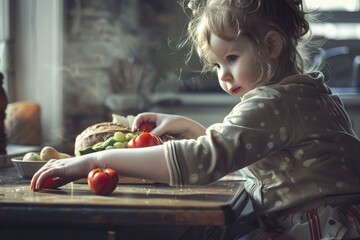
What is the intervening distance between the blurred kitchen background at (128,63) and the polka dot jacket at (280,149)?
1913mm

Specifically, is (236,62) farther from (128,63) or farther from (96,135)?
(128,63)

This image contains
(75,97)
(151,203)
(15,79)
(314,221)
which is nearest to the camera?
(151,203)

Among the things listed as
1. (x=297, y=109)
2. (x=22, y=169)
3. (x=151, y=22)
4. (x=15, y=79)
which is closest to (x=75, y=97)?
(x=15, y=79)

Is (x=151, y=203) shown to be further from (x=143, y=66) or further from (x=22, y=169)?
(x=143, y=66)

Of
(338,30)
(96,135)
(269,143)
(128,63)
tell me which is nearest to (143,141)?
(96,135)

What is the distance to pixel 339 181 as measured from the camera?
1.39 m

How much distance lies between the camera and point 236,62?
1.49 m

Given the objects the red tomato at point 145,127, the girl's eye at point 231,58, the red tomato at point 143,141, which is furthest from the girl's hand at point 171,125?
the girl's eye at point 231,58

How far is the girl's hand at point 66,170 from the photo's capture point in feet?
4.26

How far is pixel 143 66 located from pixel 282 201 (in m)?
2.20

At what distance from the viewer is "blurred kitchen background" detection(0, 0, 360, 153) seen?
130 inches

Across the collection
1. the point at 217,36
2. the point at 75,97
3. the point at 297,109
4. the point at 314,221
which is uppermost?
the point at 217,36

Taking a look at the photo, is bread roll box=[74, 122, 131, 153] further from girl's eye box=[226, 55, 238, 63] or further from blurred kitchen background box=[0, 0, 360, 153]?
blurred kitchen background box=[0, 0, 360, 153]

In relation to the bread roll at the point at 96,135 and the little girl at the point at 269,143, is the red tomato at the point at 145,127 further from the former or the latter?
the little girl at the point at 269,143
